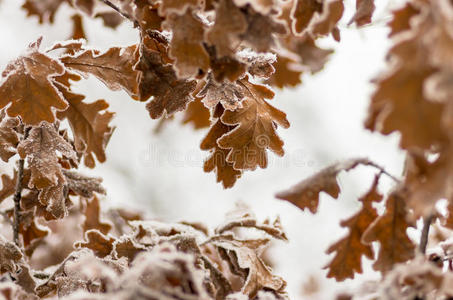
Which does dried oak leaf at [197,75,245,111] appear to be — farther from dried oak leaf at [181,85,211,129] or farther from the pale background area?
the pale background area

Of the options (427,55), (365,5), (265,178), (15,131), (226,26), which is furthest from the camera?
(265,178)

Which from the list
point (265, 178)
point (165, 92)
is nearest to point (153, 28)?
point (165, 92)

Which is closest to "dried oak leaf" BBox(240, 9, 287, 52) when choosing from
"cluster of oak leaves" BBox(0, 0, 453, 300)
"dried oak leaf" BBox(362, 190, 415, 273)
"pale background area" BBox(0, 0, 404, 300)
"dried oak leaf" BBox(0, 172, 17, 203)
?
"cluster of oak leaves" BBox(0, 0, 453, 300)

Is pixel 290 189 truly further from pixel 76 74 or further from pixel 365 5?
pixel 76 74

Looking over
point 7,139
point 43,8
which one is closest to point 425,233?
point 7,139

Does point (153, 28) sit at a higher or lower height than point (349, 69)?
lower

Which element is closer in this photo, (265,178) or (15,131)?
(15,131)

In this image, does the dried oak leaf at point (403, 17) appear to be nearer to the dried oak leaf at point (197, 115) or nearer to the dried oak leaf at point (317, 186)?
the dried oak leaf at point (317, 186)

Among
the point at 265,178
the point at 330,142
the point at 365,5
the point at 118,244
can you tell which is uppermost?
the point at 330,142
